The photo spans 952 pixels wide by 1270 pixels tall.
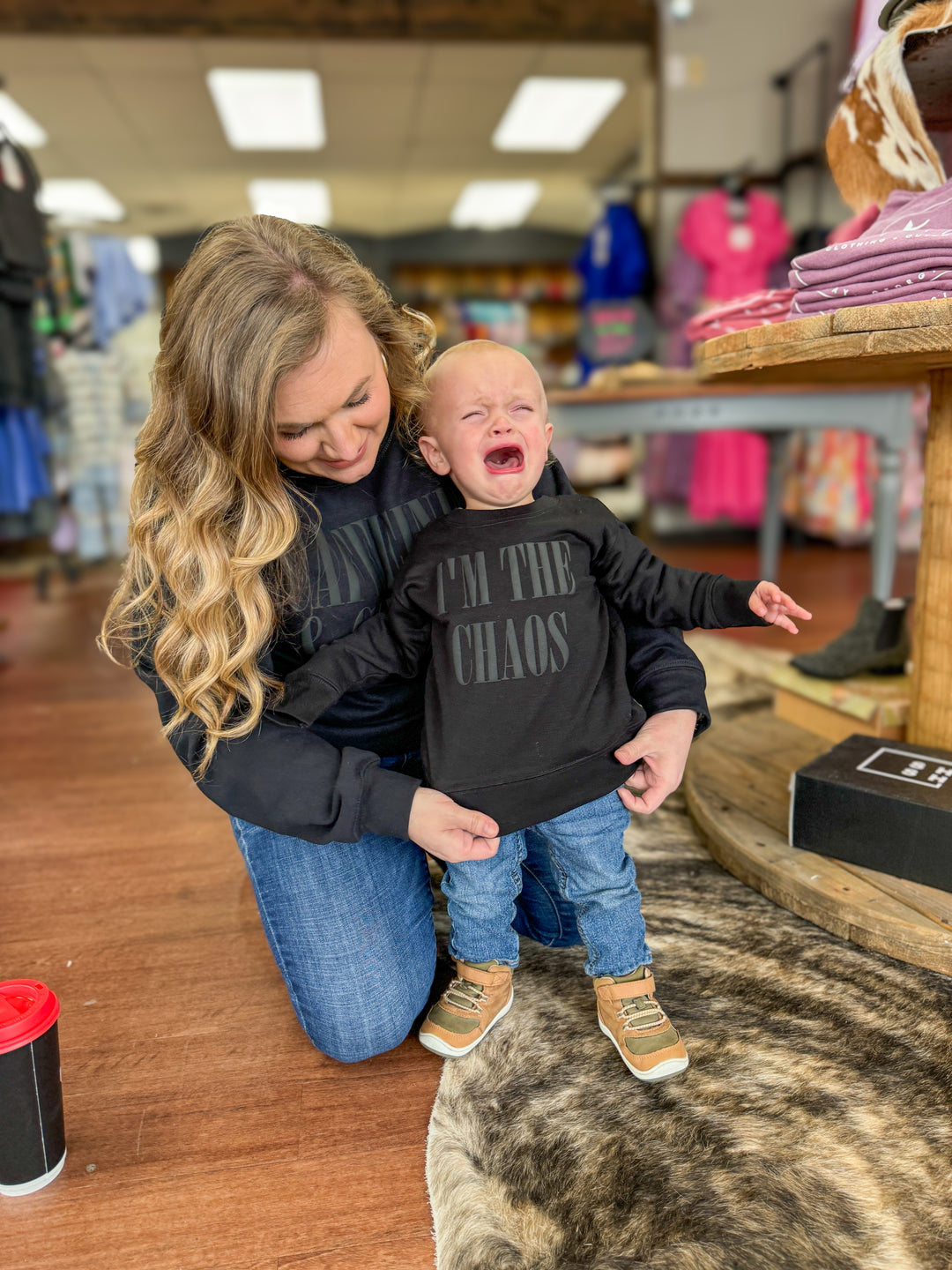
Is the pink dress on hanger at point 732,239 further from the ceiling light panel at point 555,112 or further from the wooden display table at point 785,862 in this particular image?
the wooden display table at point 785,862

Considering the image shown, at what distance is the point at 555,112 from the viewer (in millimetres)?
5812

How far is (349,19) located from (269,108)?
144 centimetres

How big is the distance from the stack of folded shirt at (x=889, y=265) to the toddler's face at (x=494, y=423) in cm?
44

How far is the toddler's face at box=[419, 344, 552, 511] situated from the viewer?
3.53ft

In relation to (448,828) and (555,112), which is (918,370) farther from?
(555,112)

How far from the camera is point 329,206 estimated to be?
26.2 feet

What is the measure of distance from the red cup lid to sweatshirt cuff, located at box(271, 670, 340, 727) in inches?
14.7

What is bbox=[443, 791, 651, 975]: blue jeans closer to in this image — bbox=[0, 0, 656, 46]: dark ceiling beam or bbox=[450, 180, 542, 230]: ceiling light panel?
bbox=[0, 0, 656, 46]: dark ceiling beam

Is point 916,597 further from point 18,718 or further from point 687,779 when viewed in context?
point 18,718

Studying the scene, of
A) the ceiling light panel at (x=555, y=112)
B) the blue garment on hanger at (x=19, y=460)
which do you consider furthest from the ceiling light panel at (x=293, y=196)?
the blue garment on hanger at (x=19, y=460)

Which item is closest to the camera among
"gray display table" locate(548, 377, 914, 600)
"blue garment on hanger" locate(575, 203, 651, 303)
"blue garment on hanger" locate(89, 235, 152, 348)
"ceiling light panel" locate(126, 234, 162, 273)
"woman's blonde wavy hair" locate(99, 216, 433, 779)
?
"woman's blonde wavy hair" locate(99, 216, 433, 779)

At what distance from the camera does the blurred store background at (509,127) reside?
428 centimetres

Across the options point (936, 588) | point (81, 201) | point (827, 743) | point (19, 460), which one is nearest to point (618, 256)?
point (19, 460)

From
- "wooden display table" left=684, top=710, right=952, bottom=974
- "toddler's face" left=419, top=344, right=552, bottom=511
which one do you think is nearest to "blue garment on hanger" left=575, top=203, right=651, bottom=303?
"wooden display table" left=684, top=710, right=952, bottom=974
